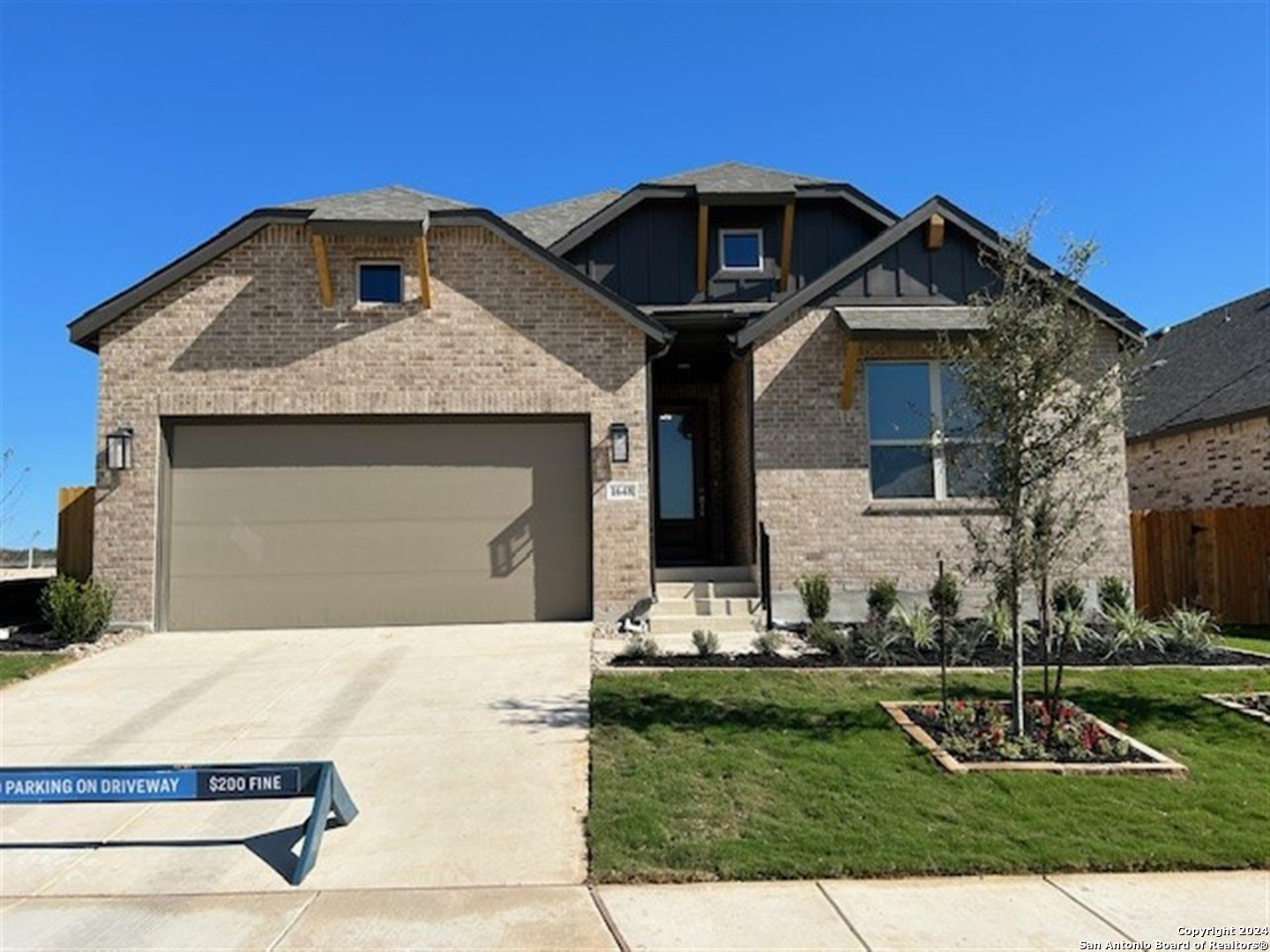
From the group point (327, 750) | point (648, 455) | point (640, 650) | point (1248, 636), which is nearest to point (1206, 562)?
point (1248, 636)

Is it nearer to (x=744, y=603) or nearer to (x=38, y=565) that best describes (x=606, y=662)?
(x=744, y=603)

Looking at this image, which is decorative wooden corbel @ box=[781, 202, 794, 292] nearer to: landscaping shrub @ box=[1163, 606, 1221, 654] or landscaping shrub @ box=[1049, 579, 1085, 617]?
landscaping shrub @ box=[1049, 579, 1085, 617]

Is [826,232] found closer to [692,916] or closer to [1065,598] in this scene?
[1065,598]

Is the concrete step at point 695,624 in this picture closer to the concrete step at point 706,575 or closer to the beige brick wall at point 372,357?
the beige brick wall at point 372,357

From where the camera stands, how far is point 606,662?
9.54 metres

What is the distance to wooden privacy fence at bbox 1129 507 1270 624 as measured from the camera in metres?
14.4

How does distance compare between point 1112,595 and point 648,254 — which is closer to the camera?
point 1112,595

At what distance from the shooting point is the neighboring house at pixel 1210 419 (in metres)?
16.4

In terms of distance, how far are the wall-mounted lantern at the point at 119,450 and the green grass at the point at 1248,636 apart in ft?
46.8

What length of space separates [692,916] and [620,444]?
27.2ft

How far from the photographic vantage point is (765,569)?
1218 centimetres

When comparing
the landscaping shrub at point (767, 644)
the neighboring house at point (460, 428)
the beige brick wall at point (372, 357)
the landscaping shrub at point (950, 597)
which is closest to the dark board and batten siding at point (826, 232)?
the neighboring house at point (460, 428)

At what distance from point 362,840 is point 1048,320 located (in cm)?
608

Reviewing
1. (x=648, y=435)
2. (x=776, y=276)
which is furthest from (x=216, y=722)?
(x=776, y=276)
